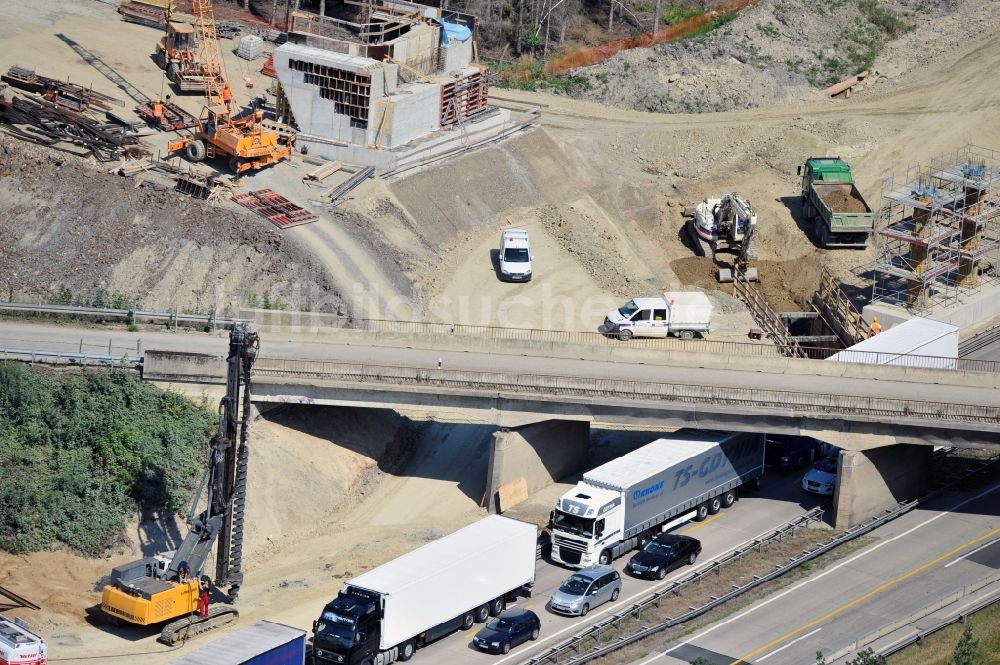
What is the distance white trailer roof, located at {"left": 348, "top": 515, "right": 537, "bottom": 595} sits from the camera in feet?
166

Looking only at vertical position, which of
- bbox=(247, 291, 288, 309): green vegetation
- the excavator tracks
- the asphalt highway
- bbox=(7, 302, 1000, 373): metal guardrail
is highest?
bbox=(247, 291, 288, 309): green vegetation

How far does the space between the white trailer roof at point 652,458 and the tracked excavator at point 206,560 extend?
490 inches

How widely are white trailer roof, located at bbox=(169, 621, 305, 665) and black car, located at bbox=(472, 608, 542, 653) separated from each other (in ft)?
21.1

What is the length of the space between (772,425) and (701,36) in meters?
46.4

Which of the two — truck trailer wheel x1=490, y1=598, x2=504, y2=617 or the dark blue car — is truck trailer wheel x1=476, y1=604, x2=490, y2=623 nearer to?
truck trailer wheel x1=490, y1=598, x2=504, y2=617

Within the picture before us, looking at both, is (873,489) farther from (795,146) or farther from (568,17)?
(568,17)

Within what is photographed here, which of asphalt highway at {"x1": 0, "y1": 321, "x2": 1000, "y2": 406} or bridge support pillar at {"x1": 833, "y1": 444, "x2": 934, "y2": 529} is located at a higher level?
asphalt highway at {"x1": 0, "y1": 321, "x2": 1000, "y2": 406}

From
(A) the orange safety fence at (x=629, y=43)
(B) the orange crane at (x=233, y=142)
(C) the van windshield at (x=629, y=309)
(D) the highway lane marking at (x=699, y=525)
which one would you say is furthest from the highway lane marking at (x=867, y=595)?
(A) the orange safety fence at (x=629, y=43)

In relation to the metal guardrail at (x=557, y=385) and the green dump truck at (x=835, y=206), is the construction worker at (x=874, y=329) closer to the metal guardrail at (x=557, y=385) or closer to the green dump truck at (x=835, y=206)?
the metal guardrail at (x=557, y=385)

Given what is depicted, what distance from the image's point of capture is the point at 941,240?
77.1 meters

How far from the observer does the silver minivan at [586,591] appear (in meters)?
54.0

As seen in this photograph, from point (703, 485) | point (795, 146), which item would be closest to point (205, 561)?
point (703, 485)

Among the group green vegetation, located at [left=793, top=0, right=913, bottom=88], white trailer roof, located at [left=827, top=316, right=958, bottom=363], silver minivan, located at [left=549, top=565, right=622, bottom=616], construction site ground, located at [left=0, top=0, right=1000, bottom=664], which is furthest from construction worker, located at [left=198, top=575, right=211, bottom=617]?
green vegetation, located at [left=793, top=0, right=913, bottom=88]

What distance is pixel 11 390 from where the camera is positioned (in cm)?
5956
